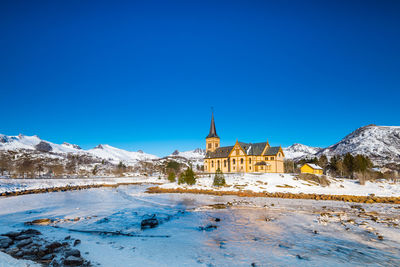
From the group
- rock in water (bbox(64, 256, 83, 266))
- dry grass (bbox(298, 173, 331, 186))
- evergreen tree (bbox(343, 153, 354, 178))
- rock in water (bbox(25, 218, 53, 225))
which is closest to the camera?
rock in water (bbox(64, 256, 83, 266))

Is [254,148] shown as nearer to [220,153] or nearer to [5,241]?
[220,153]

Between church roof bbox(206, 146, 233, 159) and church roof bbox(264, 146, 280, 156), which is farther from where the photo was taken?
church roof bbox(206, 146, 233, 159)

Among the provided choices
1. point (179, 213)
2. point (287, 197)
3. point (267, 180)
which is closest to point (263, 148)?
point (267, 180)

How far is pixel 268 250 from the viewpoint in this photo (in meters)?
13.3

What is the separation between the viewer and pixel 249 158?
75312 mm

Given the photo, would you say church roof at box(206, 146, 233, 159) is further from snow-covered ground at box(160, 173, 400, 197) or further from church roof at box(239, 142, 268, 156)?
snow-covered ground at box(160, 173, 400, 197)

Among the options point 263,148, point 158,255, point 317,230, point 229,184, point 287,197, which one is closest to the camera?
point 158,255

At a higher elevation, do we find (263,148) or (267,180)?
(263,148)

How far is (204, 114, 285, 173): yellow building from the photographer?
73062 millimetres

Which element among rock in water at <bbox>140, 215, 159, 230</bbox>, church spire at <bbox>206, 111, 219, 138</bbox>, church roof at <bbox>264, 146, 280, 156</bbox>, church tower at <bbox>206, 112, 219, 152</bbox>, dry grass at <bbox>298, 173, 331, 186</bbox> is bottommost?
rock in water at <bbox>140, 215, 159, 230</bbox>

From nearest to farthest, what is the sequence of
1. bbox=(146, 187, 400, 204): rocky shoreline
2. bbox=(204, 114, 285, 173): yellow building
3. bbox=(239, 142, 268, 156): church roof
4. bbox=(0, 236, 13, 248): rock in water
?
bbox=(0, 236, 13, 248): rock in water, bbox=(146, 187, 400, 204): rocky shoreline, bbox=(204, 114, 285, 173): yellow building, bbox=(239, 142, 268, 156): church roof

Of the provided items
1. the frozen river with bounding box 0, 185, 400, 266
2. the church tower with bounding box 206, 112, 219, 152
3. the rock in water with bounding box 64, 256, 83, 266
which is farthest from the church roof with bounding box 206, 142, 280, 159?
the rock in water with bounding box 64, 256, 83, 266

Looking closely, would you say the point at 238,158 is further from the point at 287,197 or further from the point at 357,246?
the point at 357,246

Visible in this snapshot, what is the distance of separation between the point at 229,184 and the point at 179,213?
2892 cm
